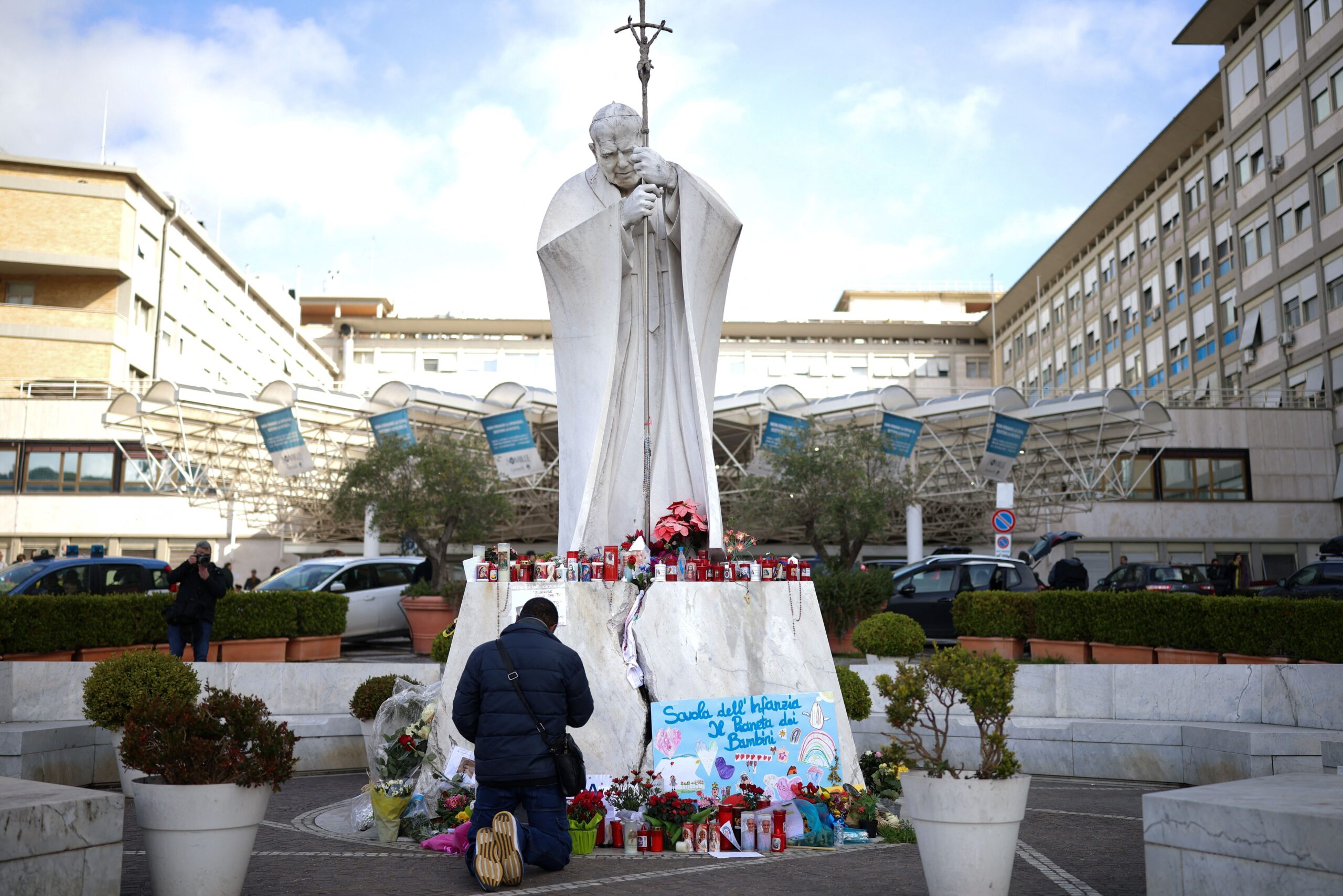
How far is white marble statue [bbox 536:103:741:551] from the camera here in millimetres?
9320

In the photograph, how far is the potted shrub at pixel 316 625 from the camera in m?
15.1

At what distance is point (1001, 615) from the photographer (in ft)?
47.9

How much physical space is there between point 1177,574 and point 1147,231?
29.3 metres

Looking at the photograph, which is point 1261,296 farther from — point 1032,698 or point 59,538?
point 59,538

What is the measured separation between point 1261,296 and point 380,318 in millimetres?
53453

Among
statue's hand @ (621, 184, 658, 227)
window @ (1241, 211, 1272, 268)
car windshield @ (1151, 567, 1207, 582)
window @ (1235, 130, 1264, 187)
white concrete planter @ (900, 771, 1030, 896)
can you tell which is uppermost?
window @ (1235, 130, 1264, 187)

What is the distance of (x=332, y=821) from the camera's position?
7668 millimetres

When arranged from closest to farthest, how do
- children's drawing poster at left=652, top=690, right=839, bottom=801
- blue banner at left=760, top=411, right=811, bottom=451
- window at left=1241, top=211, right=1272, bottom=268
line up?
children's drawing poster at left=652, top=690, right=839, bottom=801 → blue banner at left=760, top=411, right=811, bottom=451 → window at left=1241, top=211, right=1272, bottom=268

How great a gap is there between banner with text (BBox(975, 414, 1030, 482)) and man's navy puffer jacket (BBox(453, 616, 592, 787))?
858 inches

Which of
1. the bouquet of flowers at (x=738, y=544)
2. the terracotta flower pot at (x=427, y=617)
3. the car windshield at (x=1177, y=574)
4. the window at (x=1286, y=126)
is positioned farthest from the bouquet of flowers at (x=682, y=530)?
the window at (x=1286, y=126)

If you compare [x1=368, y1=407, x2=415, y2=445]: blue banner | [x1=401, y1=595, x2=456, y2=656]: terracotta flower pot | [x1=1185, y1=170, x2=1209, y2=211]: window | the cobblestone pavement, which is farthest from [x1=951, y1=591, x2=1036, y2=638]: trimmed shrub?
[x1=1185, y1=170, x2=1209, y2=211]: window

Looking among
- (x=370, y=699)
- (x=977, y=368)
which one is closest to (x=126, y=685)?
(x=370, y=699)

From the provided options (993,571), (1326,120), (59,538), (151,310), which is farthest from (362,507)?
(1326,120)

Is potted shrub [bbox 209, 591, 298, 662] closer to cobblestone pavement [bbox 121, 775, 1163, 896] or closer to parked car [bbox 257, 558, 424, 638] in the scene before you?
parked car [bbox 257, 558, 424, 638]
